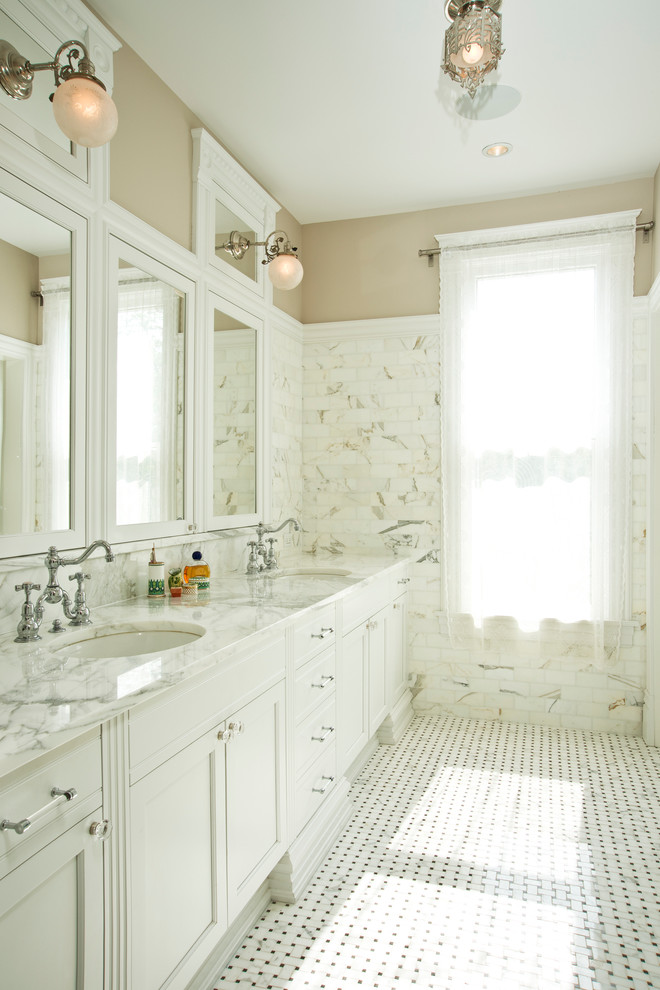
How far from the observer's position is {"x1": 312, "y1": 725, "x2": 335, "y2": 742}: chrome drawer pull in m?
2.40

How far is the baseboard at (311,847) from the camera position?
2.12 meters

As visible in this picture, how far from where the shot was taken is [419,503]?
392cm

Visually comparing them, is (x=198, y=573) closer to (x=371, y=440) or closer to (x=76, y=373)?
(x=76, y=373)

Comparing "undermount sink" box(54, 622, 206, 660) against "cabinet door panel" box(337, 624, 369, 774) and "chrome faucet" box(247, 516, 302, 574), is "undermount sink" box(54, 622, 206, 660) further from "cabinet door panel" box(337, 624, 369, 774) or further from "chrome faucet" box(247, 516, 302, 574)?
"chrome faucet" box(247, 516, 302, 574)

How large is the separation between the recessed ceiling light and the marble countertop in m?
2.21

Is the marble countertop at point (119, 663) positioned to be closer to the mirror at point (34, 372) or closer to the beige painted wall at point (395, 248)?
the mirror at point (34, 372)

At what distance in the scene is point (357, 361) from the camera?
405 centimetres

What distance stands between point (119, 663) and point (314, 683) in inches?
39.8

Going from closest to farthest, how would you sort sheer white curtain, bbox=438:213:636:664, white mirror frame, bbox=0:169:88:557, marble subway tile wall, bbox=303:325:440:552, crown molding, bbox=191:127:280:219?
white mirror frame, bbox=0:169:88:557 → crown molding, bbox=191:127:280:219 → sheer white curtain, bbox=438:213:636:664 → marble subway tile wall, bbox=303:325:440:552

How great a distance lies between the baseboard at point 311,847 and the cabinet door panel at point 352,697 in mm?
143

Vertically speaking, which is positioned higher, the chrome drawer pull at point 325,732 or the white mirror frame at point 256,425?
the white mirror frame at point 256,425

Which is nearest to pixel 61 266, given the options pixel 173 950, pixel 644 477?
pixel 173 950

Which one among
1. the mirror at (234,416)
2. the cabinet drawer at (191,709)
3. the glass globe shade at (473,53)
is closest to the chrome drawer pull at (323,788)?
the cabinet drawer at (191,709)

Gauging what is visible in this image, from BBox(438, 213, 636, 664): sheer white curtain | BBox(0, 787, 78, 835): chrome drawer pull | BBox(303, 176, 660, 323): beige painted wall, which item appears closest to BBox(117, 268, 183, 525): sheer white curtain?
BBox(0, 787, 78, 835): chrome drawer pull
